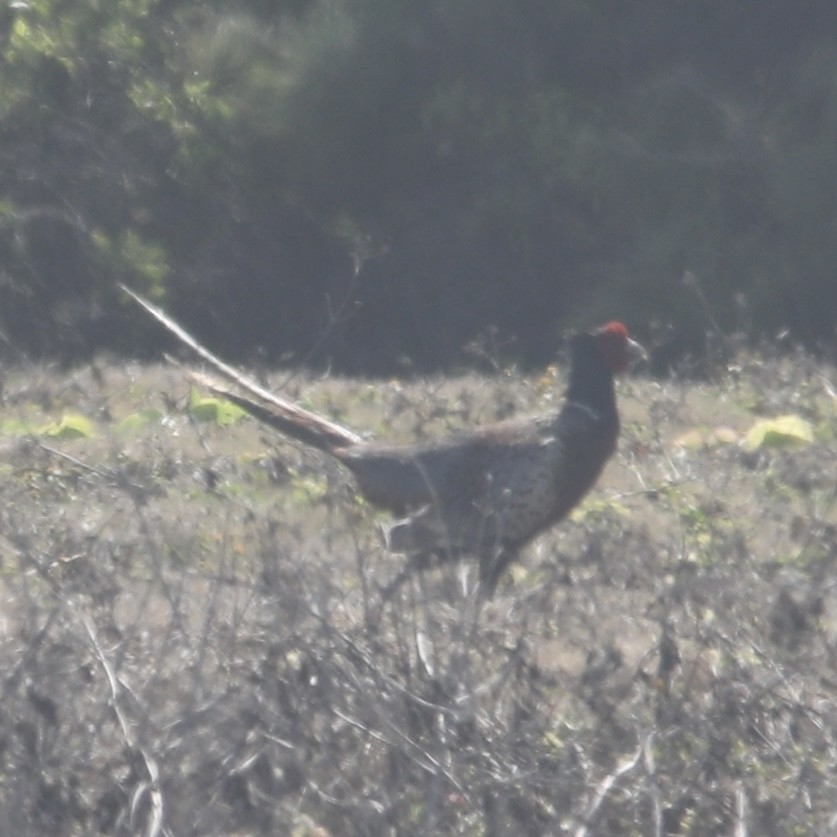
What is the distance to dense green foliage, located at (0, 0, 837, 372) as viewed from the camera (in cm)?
1661

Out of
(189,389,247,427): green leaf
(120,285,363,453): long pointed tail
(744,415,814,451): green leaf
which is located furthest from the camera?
(189,389,247,427): green leaf

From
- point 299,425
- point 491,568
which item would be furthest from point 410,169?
point 491,568

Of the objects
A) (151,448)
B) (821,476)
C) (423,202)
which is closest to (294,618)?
(821,476)

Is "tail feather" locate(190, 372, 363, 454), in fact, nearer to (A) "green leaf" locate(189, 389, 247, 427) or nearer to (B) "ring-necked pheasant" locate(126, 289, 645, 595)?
(B) "ring-necked pheasant" locate(126, 289, 645, 595)

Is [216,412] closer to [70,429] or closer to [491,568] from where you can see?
[70,429]

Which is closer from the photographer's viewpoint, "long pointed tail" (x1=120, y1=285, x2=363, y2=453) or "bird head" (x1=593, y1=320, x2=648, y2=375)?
"long pointed tail" (x1=120, y1=285, x2=363, y2=453)

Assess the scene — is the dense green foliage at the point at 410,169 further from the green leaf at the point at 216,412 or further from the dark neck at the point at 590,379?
the dark neck at the point at 590,379

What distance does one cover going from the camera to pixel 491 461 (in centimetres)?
642

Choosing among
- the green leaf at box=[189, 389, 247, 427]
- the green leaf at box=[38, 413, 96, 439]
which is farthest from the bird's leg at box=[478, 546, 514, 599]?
the green leaf at box=[38, 413, 96, 439]

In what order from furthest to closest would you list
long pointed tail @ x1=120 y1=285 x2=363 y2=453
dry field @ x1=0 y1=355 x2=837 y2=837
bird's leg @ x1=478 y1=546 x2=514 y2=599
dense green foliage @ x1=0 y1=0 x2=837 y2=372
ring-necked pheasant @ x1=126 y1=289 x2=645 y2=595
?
dense green foliage @ x1=0 y1=0 x2=837 y2=372 → long pointed tail @ x1=120 y1=285 x2=363 y2=453 → ring-necked pheasant @ x1=126 y1=289 x2=645 y2=595 → bird's leg @ x1=478 y1=546 x2=514 y2=599 → dry field @ x1=0 y1=355 x2=837 y2=837

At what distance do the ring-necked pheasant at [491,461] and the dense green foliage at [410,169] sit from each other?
9523 millimetres

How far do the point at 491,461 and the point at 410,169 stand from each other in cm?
1290

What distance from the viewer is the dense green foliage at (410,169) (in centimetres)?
1661

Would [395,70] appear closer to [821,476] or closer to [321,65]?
[321,65]
